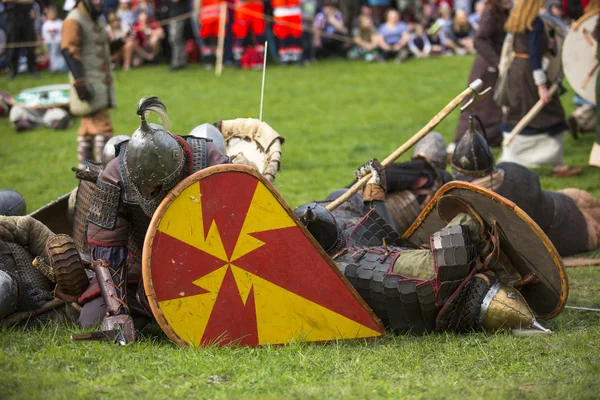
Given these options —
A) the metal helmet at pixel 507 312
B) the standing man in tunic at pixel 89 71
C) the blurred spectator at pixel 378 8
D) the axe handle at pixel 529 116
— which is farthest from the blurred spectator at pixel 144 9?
the metal helmet at pixel 507 312

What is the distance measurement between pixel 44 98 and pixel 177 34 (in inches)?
185

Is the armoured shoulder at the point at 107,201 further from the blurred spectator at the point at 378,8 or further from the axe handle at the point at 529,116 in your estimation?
the blurred spectator at the point at 378,8

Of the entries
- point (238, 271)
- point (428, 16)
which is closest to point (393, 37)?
point (428, 16)

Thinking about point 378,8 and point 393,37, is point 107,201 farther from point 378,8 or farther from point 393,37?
point 378,8

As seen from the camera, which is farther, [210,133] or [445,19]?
[445,19]

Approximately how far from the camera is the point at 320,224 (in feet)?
15.9

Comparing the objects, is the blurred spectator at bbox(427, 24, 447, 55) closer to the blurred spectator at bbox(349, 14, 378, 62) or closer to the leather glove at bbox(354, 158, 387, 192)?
the blurred spectator at bbox(349, 14, 378, 62)

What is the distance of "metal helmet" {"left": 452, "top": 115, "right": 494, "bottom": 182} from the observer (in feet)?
18.9

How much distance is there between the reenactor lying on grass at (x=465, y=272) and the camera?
4.46 meters

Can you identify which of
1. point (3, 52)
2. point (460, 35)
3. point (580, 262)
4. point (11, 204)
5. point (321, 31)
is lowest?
point (3, 52)

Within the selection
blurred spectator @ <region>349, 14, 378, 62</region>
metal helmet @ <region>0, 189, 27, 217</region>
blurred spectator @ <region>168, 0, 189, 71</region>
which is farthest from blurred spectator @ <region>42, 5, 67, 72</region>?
metal helmet @ <region>0, 189, 27, 217</region>

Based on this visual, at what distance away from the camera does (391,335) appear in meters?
4.57

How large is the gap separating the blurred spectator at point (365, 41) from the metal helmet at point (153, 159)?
13.0m

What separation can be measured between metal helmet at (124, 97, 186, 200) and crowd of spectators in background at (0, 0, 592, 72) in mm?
12254
